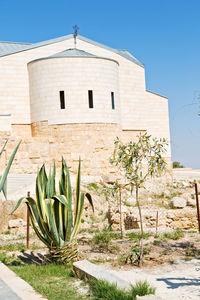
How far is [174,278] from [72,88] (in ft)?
58.5

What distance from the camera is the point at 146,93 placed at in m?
29.7

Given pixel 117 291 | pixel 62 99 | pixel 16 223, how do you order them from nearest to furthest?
1. pixel 117 291
2. pixel 16 223
3. pixel 62 99

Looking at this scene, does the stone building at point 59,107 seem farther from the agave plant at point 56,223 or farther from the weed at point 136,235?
the agave plant at point 56,223

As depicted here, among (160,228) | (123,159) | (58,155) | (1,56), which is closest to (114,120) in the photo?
(58,155)

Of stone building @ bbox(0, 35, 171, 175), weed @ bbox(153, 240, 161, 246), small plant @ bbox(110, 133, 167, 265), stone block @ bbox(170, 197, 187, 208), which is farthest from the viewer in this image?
stone building @ bbox(0, 35, 171, 175)

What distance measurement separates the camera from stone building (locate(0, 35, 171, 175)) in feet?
75.0

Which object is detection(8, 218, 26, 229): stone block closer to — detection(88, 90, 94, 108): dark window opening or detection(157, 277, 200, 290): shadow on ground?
detection(157, 277, 200, 290): shadow on ground

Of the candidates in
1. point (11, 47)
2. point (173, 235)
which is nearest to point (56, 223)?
point (173, 235)

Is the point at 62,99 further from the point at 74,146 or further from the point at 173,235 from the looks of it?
the point at 173,235

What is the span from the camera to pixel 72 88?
23.0 meters

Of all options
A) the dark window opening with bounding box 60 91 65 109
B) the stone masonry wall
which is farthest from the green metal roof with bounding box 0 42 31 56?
the stone masonry wall

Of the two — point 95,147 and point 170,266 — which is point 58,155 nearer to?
point 95,147

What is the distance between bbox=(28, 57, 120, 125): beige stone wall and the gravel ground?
16426mm

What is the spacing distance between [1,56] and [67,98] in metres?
5.47
